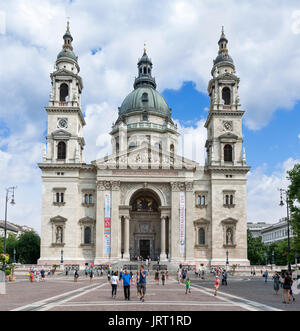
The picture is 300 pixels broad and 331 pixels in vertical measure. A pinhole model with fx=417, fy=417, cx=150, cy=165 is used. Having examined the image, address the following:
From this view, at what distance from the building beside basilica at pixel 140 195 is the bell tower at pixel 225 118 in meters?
0.16

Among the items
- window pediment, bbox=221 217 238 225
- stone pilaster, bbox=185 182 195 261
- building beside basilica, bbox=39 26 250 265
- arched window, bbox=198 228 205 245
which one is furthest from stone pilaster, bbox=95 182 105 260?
window pediment, bbox=221 217 238 225

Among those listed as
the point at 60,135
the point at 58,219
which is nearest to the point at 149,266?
the point at 58,219

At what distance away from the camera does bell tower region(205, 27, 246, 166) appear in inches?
2594

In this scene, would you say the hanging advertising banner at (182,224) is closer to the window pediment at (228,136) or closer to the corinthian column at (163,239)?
the corinthian column at (163,239)

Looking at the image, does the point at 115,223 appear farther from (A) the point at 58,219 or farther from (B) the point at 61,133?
(B) the point at 61,133

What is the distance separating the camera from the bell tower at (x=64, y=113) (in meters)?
64.6

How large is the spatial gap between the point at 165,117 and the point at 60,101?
23980 millimetres

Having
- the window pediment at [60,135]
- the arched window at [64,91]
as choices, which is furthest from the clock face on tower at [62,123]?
the arched window at [64,91]

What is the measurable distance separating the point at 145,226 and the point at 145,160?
11.4m

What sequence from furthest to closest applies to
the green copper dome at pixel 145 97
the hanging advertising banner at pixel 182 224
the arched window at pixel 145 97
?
the arched window at pixel 145 97
the green copper dome at pixel 145 97
the hanging advertising banner at pixel 182 224

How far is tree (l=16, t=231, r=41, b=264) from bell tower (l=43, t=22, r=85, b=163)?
3523 centimetres

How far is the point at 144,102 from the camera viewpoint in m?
83.4

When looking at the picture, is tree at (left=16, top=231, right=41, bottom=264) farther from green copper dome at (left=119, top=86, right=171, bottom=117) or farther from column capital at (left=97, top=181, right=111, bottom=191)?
column capital at (left=97, top=181, right=111, bottom=191)

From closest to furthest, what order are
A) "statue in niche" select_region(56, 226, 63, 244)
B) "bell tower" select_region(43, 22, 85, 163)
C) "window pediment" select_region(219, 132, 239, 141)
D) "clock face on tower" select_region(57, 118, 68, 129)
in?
"statue in niche" select_region(56, 226, 63, 244)
"bell tower" select_region(43, 22, 85, 163)
"clock face on tower" select_region(57, 118, 68, 129)
"window pediment" select_region(219, 132, 239, 141)
